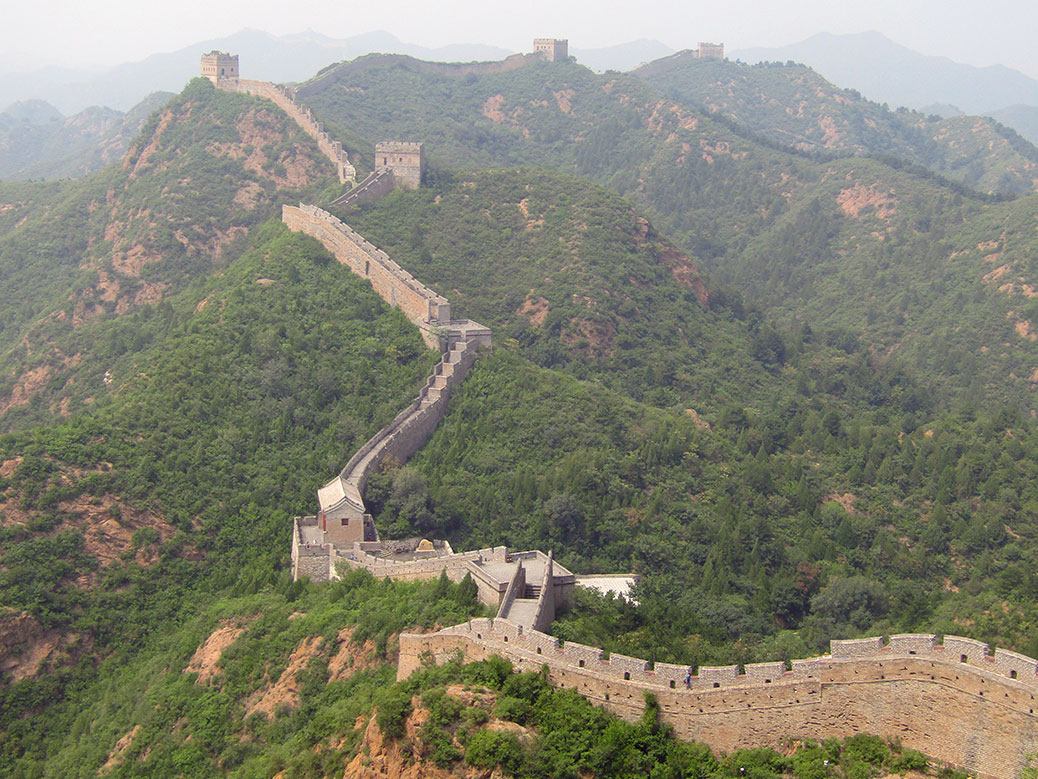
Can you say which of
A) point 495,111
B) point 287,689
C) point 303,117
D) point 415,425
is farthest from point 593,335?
point 495,111

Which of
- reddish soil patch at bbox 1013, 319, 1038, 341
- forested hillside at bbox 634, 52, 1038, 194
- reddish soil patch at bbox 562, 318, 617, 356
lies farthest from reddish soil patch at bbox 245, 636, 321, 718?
forested hillside at bbox 634, 52, 1038, 194

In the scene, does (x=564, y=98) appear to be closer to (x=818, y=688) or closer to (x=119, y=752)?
(x=119, y=752)

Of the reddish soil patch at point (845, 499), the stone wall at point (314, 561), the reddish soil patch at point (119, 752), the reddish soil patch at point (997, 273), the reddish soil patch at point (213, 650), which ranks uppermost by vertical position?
the stone wall at point (314, 561)

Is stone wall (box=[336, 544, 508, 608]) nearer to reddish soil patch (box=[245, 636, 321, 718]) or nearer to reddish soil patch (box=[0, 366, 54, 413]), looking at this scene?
reddish soil patch (box=[245, 636, 321, 718])

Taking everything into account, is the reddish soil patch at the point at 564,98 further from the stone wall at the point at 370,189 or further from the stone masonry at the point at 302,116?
the stone wall at the point at 370,189

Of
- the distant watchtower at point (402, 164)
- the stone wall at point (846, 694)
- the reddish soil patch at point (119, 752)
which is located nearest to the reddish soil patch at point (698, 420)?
the distant watchtower at point (402, 164)

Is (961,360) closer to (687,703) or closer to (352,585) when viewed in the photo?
(352,585)

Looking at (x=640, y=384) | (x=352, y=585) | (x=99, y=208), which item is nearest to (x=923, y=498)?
(x=640, y=384)
